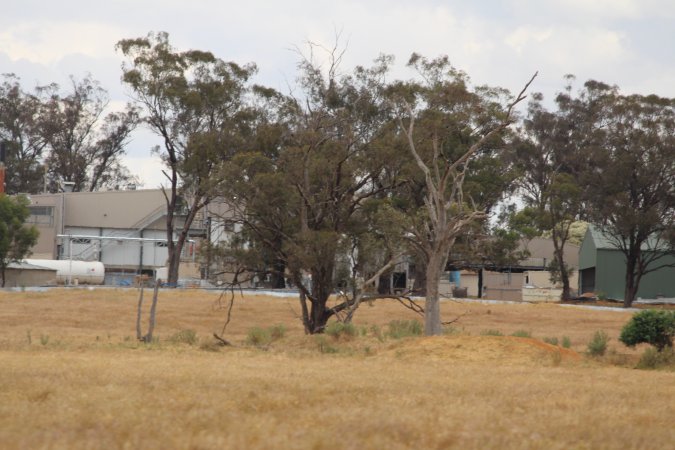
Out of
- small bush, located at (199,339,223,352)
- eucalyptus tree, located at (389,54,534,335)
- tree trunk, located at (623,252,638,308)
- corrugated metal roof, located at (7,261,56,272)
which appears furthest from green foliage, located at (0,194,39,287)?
small bush, located at (199,339,223,352)

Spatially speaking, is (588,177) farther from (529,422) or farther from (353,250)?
(529,422)

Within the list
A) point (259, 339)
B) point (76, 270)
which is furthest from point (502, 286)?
point (259, 339)

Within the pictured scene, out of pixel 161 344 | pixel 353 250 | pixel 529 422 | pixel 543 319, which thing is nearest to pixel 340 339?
pixel 161 344

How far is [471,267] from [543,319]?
15824 mm

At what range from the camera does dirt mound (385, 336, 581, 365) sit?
22156 mm

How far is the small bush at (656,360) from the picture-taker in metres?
22.6

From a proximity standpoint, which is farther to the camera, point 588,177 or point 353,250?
point 588,177

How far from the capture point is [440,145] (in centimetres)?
3959

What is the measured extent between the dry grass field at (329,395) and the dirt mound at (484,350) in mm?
50

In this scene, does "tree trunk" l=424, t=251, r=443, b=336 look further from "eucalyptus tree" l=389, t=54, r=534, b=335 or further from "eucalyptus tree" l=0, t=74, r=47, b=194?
"eucalyptus tree" l=0, t=74, r=47, b=194

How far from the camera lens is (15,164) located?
8738cm

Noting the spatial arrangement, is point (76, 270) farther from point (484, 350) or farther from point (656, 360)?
point (656, 360)

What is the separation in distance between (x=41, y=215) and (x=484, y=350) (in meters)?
56.8

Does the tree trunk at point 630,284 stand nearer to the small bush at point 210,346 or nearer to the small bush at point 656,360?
the small bush at point 656,360
